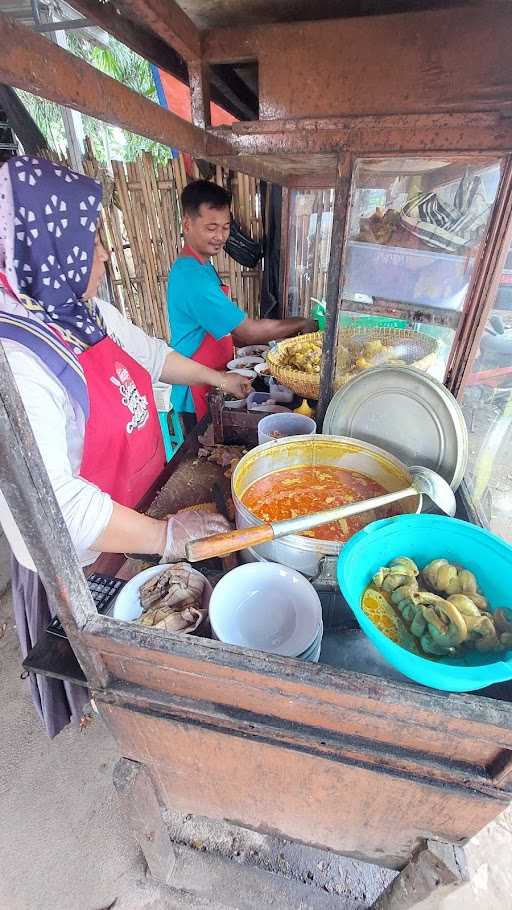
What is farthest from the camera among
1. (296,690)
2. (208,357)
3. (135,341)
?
(208,357)

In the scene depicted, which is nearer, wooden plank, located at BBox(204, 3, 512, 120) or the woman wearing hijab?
wooden plank, located at BBox(204, 3, 512, 120)

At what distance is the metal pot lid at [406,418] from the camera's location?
1.66m

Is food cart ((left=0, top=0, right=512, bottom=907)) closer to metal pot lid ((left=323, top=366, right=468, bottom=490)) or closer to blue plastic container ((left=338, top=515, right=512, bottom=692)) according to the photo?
blue plastic container ((left=338, top=515, right=512, bottom=692))

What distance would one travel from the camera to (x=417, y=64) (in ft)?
4.38

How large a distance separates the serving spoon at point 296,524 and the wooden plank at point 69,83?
3.49 ft

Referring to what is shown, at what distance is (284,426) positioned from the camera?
2.15m

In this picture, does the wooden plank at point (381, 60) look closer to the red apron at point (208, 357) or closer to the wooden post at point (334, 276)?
the wooden post at point (334, 276)

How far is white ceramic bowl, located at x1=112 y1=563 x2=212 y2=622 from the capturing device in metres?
1.30

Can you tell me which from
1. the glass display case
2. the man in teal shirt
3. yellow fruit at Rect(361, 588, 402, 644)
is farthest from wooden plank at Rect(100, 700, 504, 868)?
the man in teal shirt

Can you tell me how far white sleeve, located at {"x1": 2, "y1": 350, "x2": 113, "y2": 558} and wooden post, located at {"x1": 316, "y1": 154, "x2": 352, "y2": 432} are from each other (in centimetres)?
120

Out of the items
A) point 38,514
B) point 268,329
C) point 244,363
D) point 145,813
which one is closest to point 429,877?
point 145,813

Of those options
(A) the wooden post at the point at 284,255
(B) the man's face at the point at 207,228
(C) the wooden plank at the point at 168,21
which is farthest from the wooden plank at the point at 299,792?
(A) the wooden post at the point at 284,255

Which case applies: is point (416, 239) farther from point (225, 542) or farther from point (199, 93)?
point (225, 542)

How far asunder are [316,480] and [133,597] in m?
0.86
